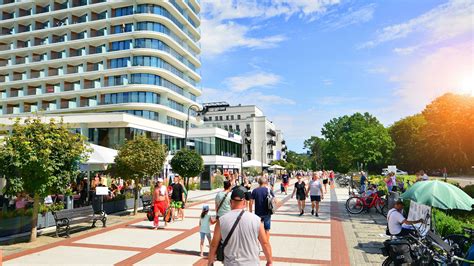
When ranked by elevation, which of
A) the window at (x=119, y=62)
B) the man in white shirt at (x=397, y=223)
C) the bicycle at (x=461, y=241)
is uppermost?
the window at (x=119, y=62)

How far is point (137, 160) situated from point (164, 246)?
6479mm

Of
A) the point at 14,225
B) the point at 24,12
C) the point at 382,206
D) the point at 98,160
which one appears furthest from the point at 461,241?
the point at 24,12

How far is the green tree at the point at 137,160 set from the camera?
51.2 feet

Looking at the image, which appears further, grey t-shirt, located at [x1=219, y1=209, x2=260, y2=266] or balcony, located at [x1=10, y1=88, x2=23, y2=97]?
balcony, located at [x1=10, y1=88, x2=23, y2=97]

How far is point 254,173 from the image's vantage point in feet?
191

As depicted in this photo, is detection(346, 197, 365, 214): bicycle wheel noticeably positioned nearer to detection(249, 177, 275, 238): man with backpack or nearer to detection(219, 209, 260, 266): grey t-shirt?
detection(249, 177, 275, 238): man with backpack

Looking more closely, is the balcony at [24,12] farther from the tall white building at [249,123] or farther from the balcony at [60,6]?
the tall white building at [249,123]

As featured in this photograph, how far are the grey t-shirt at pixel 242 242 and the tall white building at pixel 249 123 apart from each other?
302 feet

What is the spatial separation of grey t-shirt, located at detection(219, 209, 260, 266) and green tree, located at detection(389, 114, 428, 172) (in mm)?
65128

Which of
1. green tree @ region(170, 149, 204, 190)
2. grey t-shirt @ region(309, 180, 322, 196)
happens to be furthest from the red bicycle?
green tree @ region(170, 149, 204, 190)

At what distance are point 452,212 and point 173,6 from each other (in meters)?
49.9

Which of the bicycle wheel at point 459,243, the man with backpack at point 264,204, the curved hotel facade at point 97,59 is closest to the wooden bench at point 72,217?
the man with backpack at point 264,204

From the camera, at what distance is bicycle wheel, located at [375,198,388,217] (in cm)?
1582

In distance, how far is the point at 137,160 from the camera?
15.6 m
